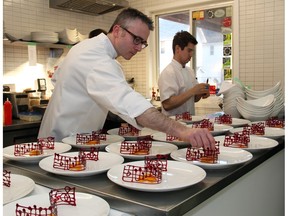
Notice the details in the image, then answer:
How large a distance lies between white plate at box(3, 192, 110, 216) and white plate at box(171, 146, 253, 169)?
453mm

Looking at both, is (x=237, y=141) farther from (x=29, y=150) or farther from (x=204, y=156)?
(x=29, y=150)

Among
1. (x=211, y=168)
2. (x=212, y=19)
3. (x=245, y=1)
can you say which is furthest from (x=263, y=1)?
(x=211, y=168)

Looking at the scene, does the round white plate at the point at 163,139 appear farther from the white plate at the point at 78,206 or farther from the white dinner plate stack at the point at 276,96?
the white dinner plate stack at the point at 276,96

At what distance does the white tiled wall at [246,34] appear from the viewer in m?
3.30

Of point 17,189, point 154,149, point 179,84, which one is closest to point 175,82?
point 179,84

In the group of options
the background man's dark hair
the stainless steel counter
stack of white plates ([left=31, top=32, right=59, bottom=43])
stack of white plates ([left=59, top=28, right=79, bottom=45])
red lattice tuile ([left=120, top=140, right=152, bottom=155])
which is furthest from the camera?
stack of white plates ([left=59, top=28, right=79, bottom=45])

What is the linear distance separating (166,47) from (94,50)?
295 cm

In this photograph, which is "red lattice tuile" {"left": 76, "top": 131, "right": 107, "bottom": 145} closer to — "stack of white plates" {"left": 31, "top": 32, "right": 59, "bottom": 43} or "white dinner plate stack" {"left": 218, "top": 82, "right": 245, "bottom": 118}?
"white dinner plate stack" {"left": 218, "top": 82, "right": 245, "bottom": 118}

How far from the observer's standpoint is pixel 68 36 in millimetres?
3393

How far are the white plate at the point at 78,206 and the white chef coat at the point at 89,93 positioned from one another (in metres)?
0.53

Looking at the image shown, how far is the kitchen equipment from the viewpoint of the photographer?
9.78 feet

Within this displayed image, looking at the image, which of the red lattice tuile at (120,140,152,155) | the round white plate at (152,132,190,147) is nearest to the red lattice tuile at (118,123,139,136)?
the round white plate at (152,132,190,147)

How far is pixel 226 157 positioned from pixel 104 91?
60 centimetres

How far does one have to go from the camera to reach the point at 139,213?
2.75ft
